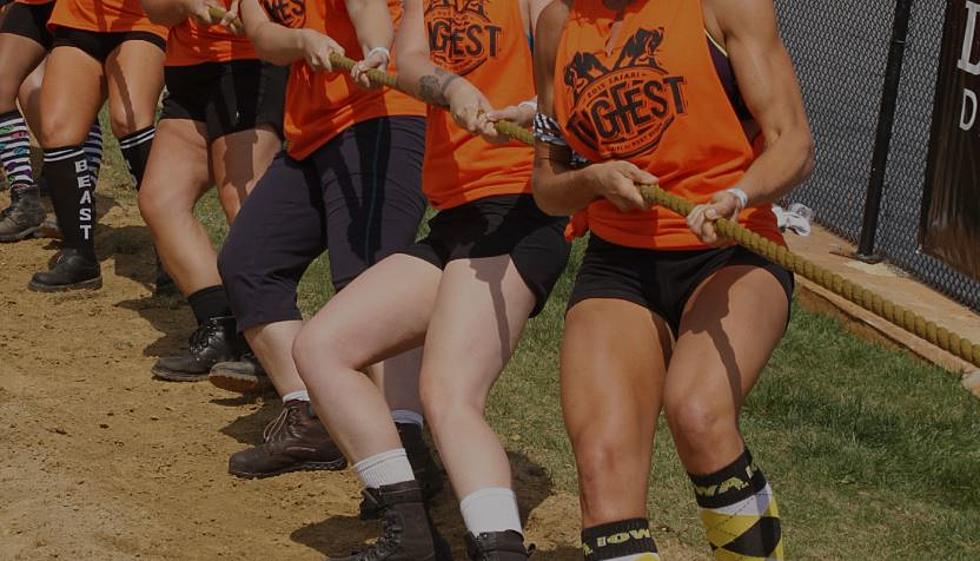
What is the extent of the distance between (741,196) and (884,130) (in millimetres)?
4944

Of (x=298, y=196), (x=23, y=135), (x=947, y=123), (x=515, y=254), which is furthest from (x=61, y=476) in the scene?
(x=947, y=123)

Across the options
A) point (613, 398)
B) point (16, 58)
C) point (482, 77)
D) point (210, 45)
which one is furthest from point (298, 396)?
point (16, 58)

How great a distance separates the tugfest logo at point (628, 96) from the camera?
13.8 feet

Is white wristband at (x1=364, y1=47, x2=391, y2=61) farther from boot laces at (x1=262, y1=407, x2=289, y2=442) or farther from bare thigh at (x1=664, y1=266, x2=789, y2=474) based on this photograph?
bare thigh at (x1=664, y1=266, x2=789, y2=474)

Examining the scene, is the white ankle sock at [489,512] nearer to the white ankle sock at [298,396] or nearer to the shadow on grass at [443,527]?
the shadow on grass at [443,527]

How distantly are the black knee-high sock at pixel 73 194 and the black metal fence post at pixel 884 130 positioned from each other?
410 centimetres

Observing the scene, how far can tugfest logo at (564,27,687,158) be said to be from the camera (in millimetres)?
4207

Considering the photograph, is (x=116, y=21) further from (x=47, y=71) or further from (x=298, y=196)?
(x=298, y=196)

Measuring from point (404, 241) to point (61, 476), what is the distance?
1525 mm

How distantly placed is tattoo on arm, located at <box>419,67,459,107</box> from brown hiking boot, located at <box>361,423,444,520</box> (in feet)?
4.08

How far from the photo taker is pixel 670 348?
4.33m

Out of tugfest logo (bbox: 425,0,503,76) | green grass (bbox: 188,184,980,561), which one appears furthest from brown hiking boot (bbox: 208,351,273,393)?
tugfest logo (bbox: 425,0,503,76)

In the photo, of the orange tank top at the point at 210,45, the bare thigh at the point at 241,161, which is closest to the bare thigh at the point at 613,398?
the bare thigh at the point at 241,161

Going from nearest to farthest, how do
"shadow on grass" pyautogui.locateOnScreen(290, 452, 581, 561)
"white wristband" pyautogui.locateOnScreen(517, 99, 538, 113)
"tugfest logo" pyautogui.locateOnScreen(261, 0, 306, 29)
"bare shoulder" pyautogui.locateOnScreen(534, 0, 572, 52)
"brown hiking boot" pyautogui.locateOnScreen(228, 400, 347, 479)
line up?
"bare shoulder" pyautogui.locateOnScreen(534, 0, 572, 52)
"white wristband" pyautogui.locateOnScreen(517, 99, 538, 113)
"shadow on grass" pyautogui.locateOnScreen(290, 452, 581, 561)
"tugfest logo" pyautogui.locateOnScreen(261, 0, 306, 29)
"brown hiking boot" pyautogui.locateOnScreen(228, 400, 347, 479)
